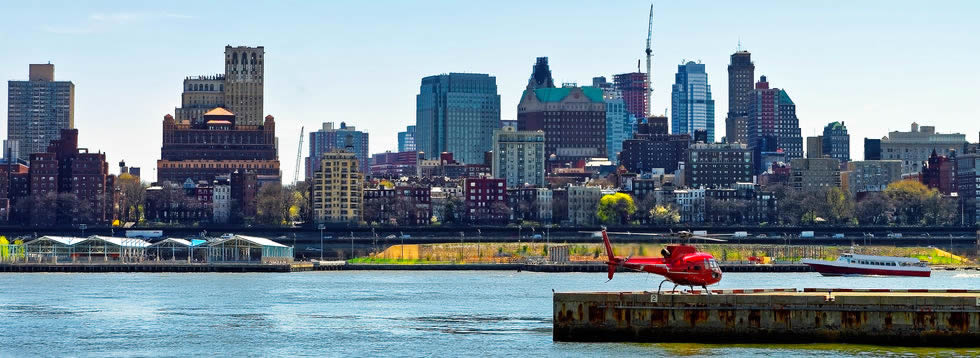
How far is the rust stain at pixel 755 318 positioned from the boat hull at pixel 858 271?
346 ft

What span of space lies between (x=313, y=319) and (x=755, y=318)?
35.1m

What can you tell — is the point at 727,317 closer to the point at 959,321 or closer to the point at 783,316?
the point at 783,316

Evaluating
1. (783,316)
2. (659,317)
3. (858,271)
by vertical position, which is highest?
(783,316)

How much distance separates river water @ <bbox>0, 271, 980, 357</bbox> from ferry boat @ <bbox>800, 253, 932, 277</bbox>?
7.77 metres

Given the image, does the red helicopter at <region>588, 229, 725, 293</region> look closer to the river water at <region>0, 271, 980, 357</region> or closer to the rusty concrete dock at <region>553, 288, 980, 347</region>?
the rusty concrete dock at <region>553, 288, 980, 347</region>

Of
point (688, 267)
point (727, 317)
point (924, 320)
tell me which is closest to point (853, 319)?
point (924, 320)

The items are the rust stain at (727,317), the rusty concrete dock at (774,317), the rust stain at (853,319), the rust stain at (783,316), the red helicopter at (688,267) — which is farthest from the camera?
the red helicopter at (688,267)

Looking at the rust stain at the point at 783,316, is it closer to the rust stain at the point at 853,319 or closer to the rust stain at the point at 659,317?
the rust stain at the point at 853,319

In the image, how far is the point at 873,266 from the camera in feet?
616

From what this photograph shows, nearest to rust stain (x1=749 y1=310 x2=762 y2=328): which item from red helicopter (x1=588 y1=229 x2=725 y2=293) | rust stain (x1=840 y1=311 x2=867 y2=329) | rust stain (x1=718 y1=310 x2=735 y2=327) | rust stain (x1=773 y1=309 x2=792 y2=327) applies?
rust stain (x1=773 y1=309 x2=792 y2=327)

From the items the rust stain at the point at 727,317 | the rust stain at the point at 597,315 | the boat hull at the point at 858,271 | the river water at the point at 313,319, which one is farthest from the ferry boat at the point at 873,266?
the rust stain at the point at 597,315

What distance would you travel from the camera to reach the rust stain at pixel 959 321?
254ft

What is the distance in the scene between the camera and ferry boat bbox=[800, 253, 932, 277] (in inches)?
7249

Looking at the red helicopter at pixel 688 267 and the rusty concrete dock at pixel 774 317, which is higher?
the red helicopter at pixel 688 267
